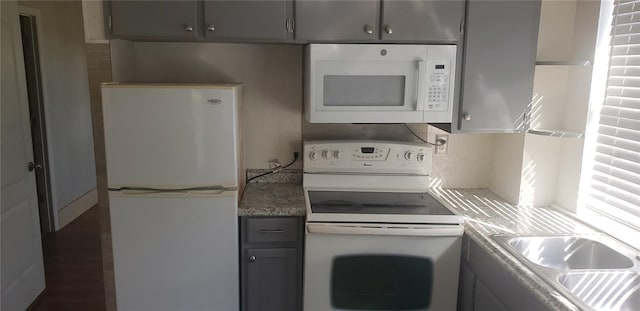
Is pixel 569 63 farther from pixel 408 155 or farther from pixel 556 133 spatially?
pixel 408 155

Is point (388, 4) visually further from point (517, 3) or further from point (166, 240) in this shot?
point (166, 240)

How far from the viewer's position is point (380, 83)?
232 centimetres

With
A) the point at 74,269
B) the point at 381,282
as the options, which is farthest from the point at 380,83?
the point at 74,269

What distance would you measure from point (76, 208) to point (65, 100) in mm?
1110

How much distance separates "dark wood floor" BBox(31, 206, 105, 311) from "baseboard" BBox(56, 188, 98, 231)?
6cm

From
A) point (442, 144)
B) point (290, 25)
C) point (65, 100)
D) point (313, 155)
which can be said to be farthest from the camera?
point (65, 100)

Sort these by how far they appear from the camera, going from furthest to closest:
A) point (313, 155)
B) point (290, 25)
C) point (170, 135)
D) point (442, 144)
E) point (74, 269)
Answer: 1. point (74, 269)
2. point (442, 144)
3. point (313, 155)
4. point (290, 25)
5. point (170, 135)

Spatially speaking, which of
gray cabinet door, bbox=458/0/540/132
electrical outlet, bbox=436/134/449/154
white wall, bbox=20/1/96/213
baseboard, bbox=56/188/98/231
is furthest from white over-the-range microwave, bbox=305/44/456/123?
baseboard, bbox=56/188/98/231

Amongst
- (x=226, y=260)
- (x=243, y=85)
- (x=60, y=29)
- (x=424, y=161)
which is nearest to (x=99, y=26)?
(x=243, y=85)

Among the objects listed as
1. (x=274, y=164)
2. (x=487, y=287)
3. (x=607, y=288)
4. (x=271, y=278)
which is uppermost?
(x=274, y=164)

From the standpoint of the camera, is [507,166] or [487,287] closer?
[487,287]

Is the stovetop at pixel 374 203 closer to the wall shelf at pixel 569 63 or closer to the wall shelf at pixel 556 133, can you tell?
the wall shelf at pixel 556 133

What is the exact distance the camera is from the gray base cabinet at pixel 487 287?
68.0 inches

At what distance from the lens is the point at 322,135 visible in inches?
108
